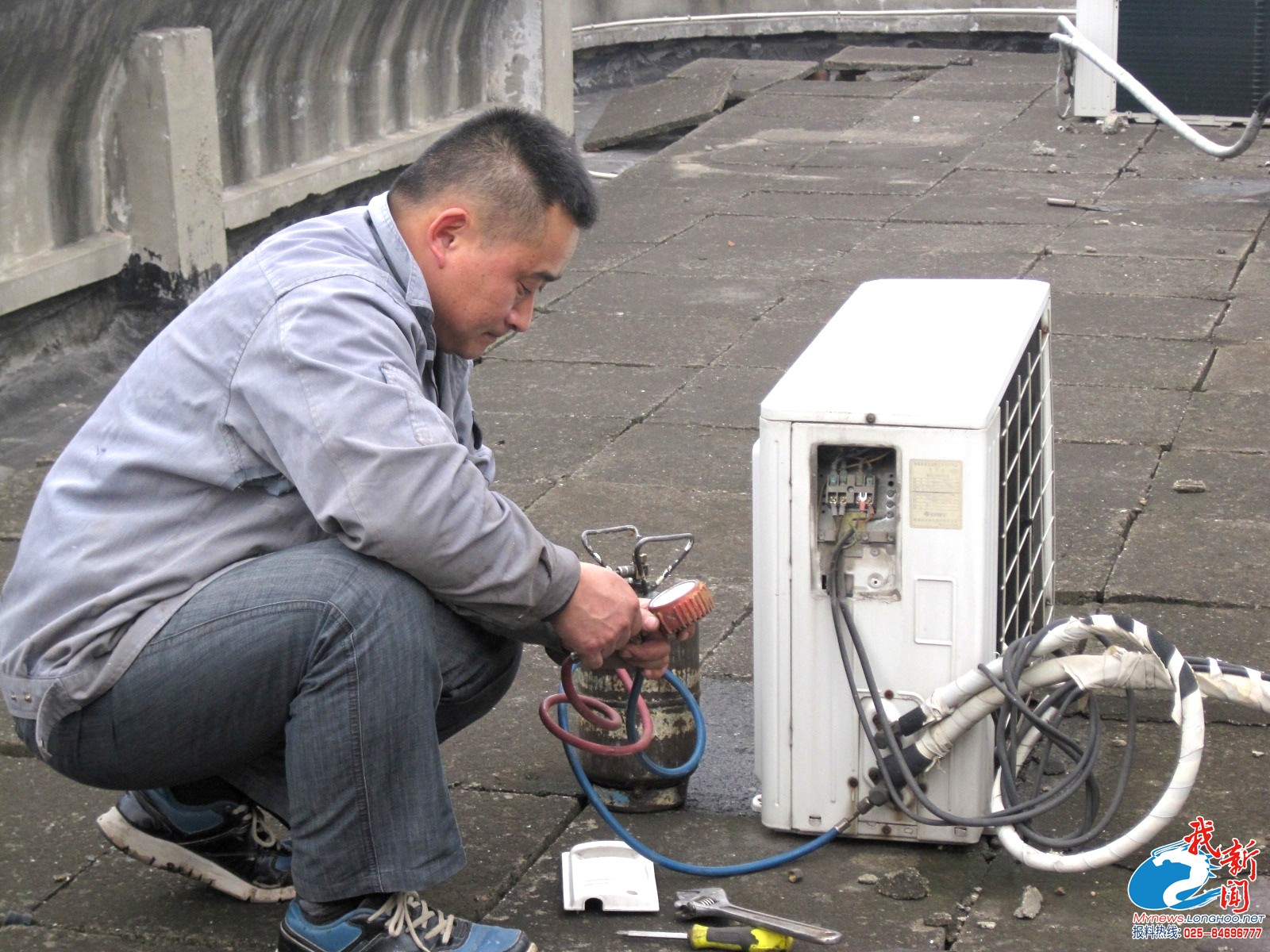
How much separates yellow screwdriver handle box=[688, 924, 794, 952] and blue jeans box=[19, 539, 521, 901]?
0.41 meters

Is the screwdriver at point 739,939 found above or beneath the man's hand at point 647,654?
beneath

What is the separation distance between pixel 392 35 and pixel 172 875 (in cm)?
622

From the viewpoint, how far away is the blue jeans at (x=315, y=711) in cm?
233

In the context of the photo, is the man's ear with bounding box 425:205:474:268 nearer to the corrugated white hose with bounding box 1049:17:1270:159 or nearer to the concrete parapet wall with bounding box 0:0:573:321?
the concrete parapet wall with bounding box 0:0:573:321

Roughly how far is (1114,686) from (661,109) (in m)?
9.45

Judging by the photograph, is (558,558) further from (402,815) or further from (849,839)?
(849,839)

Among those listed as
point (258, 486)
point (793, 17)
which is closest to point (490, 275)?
point (258, 486)

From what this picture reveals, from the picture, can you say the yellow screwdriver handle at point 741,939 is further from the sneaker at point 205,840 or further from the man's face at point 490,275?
the man's face at point 490,275

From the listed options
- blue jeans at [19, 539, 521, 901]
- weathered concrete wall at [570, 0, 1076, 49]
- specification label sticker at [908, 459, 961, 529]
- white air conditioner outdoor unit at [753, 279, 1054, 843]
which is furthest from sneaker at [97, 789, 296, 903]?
weathered concrete wall at [570, 0, 1076, 49]

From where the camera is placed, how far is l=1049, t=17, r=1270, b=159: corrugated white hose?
8.45 metres

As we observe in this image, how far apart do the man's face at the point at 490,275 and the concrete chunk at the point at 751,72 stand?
32.1 ft

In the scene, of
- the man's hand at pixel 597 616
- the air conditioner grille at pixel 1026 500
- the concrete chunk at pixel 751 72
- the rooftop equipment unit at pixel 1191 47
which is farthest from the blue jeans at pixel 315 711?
→ the concrete chunk at pixel 751 72

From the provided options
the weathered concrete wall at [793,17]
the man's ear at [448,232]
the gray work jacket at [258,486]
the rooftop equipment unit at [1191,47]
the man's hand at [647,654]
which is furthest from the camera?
the weathered concrete wall at [793,17]

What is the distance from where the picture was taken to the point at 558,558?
246 centimetres
